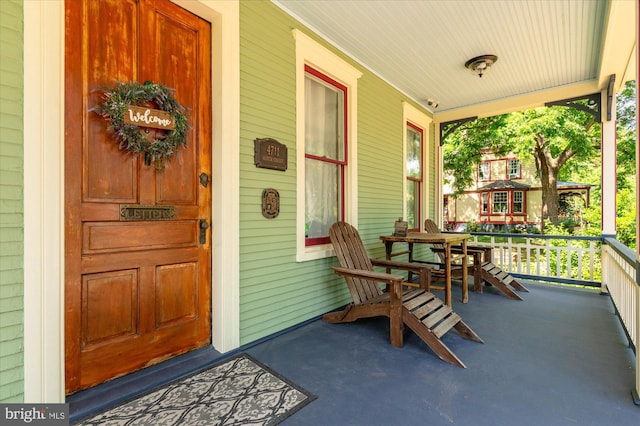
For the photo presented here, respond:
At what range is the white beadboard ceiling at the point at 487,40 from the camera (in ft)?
9.30

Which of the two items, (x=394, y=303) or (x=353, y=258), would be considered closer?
(x=394, y=303)

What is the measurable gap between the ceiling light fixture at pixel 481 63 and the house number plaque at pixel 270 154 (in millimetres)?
2833

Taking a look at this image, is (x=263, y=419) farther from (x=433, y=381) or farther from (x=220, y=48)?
(x=220, y=48)

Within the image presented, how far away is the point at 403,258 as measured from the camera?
4859mm

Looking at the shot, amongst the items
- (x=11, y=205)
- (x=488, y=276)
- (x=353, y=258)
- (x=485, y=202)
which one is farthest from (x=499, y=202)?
(x=11, y=205)

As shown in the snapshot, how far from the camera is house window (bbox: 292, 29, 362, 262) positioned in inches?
119

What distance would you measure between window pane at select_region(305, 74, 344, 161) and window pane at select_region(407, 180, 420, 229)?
217 cm

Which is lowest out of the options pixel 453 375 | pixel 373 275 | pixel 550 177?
pixel 453 375

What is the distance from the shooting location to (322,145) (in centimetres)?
346

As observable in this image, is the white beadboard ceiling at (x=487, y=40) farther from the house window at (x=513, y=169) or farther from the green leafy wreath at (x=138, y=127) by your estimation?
the house window at (x=513, y=169)

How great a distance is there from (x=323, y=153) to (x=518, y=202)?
16.5m

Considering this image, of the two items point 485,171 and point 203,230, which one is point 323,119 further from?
point 485,171

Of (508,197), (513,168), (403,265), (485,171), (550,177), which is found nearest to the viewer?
(403,265)

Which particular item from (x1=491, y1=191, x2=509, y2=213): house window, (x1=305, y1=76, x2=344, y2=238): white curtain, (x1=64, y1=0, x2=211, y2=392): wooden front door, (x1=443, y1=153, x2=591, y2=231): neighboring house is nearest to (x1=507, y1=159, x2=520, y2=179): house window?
(x1=443, y1=153, x2=591, y2=231): neighboring house
